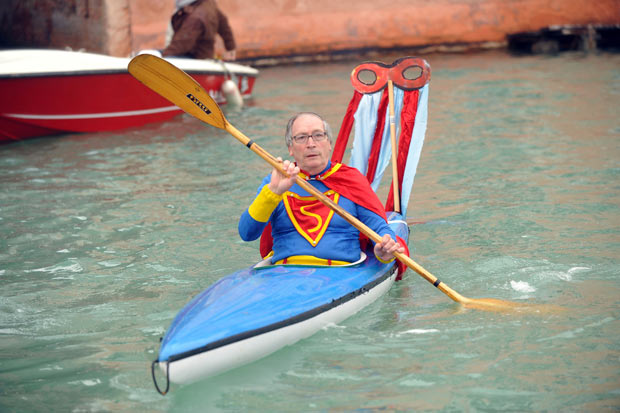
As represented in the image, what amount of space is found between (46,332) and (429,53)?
1203cm

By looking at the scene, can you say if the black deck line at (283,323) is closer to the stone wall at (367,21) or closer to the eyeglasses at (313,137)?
the eyeglasses at (313,137)

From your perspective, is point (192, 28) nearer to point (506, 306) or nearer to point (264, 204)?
point (264, 204)

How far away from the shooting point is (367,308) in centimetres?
375

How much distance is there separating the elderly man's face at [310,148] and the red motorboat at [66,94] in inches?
201

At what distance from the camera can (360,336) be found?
11.6 ft

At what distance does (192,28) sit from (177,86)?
567cm

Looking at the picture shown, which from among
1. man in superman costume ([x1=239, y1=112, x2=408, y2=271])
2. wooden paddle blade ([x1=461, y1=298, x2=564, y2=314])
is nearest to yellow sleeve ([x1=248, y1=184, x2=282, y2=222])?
man in superman costume ([x1=239, y1=112, x2=408, y2=271])

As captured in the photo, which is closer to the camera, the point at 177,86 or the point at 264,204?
the point at 264,204

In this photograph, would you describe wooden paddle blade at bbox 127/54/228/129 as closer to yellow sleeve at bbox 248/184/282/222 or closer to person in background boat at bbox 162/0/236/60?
yellow sleeve at bbox 248/184/282/222

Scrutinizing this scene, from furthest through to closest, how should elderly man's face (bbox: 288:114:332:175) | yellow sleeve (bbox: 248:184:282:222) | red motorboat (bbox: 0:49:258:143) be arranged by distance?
red motorboat (bbox: 0:49:258:143)
elderly man's face (bbox: 288:114:332:175)
yellow sleeve (bbox: 248:184:282:222)

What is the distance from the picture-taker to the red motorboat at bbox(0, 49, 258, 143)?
26.1 feet

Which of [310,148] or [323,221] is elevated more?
[310,148]

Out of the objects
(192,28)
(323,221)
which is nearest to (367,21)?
(192,28)

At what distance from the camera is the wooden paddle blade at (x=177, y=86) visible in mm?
4094
